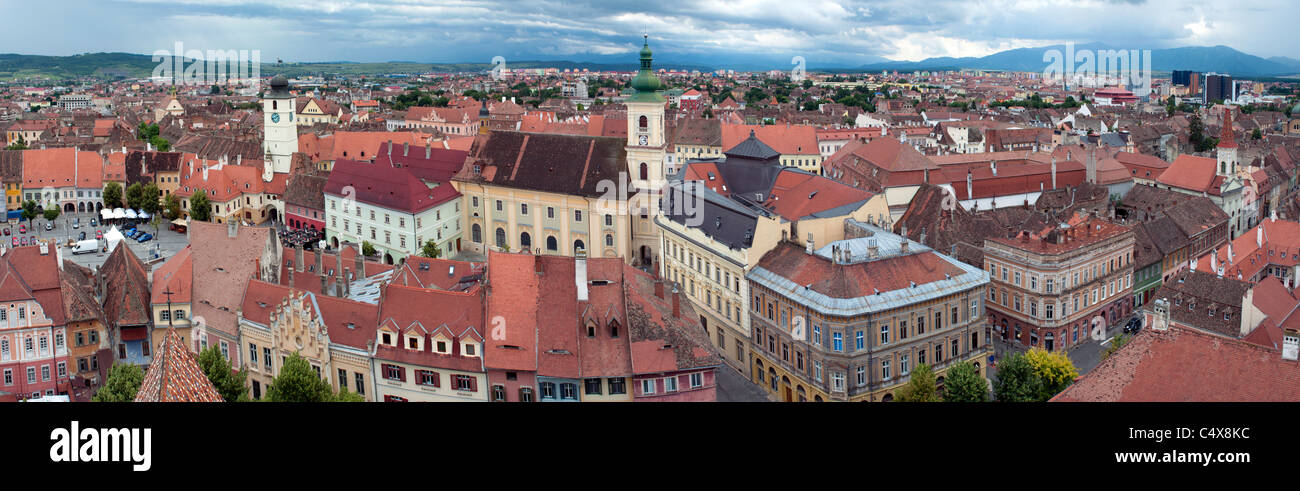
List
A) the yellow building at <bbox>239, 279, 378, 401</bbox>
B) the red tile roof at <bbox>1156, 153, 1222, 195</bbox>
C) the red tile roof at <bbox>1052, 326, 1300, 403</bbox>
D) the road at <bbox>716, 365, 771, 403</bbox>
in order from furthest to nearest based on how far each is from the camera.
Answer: the red tile roof at <bbox>1156, 153, 1222, 195</bbox>
the road at <bbox>716, 365, 771, 403</bbox>
the yellow building at <bbox>239, 279, 378, 401</bbox>
the red tile roof at <bbox>1052, 326, 1300, 403</bbox>

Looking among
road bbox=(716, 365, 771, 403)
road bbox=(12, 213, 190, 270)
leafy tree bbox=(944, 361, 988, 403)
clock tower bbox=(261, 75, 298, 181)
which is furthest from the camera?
clock tower bbox=(261, 75, 298, 181)

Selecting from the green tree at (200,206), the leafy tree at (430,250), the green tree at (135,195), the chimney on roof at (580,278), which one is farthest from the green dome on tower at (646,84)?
the green tree at (135,195)

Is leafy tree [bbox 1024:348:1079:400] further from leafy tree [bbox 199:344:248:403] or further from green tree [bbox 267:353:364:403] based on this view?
leafy tree [bbox 199:344:248:403]

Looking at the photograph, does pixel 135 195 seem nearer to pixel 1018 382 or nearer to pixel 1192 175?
pixel 1018 382

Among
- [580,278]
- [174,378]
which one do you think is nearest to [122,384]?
[174,378]

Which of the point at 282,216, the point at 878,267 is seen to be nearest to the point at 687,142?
the point at 282,216

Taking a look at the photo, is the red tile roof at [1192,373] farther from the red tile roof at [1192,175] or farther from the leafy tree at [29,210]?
the leafy tree at [29,210]

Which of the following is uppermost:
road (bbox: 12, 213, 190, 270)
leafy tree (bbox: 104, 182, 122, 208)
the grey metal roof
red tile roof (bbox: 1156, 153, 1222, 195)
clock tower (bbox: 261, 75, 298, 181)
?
clock tower (bbox: 261, 75, 298, 181)

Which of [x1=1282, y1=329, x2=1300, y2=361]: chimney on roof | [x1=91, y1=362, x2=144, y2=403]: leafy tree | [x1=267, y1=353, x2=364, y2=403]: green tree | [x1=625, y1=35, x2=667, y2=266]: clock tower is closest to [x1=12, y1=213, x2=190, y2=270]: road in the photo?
[x1=625, y1=35, x2=667, y2=266]: clock tower
